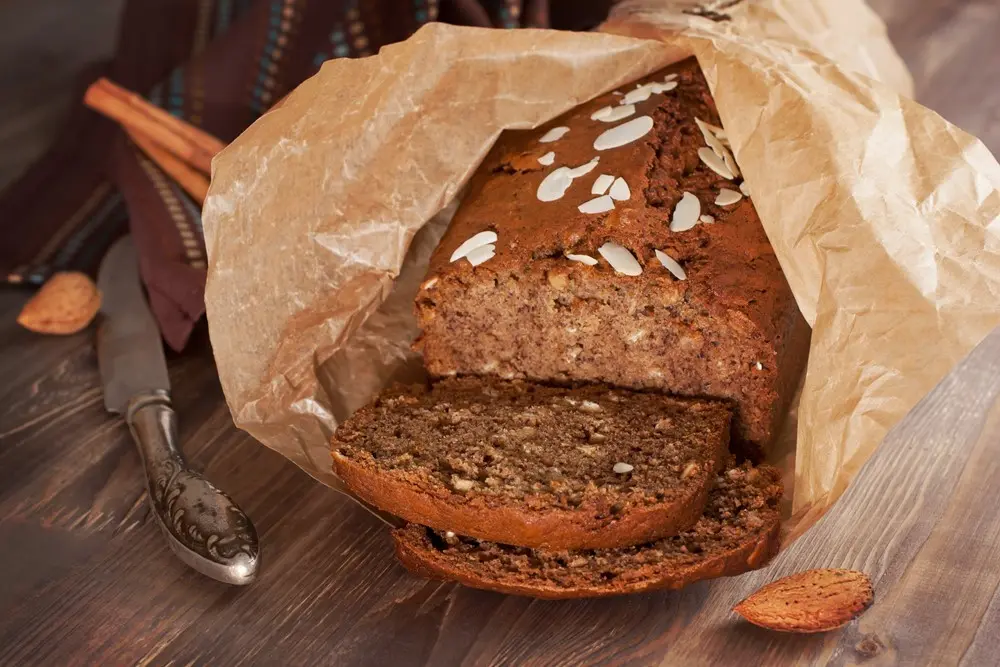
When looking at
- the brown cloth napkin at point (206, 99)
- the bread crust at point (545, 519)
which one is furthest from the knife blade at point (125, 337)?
the bread crust at point (545, 519)

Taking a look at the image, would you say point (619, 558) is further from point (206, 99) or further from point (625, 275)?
point (206, 99)

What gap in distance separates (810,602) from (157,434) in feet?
4.72

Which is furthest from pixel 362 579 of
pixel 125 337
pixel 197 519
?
pixel 125 337

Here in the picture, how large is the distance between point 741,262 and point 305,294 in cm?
93

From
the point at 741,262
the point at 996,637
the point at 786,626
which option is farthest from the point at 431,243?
the point at 996,637

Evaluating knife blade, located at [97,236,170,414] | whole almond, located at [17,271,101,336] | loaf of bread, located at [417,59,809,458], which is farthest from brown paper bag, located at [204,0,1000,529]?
whole almond, located at [17,271,101,336]

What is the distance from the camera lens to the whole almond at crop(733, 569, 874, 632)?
1932mm

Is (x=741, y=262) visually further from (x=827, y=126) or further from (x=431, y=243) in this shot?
(x=431, y=243)

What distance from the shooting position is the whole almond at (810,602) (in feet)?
6.34

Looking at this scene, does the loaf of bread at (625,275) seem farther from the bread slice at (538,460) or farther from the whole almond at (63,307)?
the whole almond at (63,307)

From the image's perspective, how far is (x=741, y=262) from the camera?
219 centimetres

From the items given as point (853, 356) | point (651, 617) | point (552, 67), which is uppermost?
point (552, 67)

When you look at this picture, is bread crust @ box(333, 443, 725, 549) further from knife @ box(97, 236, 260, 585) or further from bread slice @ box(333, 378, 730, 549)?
knife @ box(97, 236, 260, 585)

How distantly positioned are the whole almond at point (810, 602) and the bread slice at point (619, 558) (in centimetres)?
6
